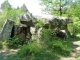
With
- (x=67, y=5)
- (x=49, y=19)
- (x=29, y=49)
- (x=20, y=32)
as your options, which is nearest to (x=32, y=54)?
(x=29, y=49)

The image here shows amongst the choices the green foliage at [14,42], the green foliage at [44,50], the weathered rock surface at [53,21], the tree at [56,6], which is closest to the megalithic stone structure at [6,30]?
the green foliage at [14,42]

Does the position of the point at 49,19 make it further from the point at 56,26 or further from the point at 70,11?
the point at 70,11

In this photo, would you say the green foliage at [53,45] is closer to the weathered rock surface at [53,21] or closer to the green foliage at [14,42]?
the weathered rock surface at [53,21]

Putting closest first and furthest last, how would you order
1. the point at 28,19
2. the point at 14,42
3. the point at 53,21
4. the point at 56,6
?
the point at 14,42 → the point at 53,21 → the point at 28,19 → the point at 56,6

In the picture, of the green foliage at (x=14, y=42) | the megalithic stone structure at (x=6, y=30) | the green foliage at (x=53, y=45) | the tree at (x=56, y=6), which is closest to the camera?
the green foliage at (x=53, y=45)

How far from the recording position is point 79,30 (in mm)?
26016

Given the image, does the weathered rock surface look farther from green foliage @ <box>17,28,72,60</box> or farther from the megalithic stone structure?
the megalithic stone structure

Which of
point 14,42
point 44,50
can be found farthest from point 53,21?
point 44,50

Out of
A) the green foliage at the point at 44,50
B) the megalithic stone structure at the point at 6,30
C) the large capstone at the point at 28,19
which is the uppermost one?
the large capstone at the point at 28,19

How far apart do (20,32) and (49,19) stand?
9.56 ft

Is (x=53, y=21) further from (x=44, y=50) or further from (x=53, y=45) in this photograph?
(x=44, y=50)

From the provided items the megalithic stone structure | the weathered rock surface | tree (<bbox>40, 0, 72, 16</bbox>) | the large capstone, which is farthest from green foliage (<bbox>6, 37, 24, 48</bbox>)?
tree (<bbox>40, 0, 72, 16</bbox>)

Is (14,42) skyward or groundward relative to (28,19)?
groundward

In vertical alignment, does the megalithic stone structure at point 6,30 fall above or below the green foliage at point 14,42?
above
